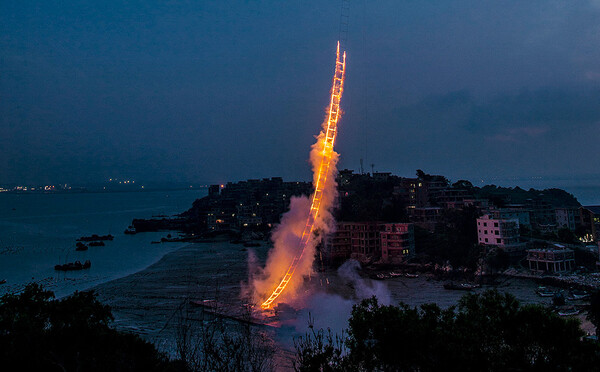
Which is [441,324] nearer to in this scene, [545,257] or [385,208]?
[545,257]

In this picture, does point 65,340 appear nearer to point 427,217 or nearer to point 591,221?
point 427,217

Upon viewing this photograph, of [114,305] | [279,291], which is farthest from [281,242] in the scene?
[114,305]

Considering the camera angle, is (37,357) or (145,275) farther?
(145,275)

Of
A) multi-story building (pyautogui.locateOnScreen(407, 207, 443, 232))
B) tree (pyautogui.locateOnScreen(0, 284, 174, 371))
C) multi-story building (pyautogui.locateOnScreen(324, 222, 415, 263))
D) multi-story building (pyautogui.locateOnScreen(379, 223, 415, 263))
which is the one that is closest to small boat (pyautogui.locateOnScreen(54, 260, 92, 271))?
multi-story building (pyautogui.locateOnScreen(324, 222, 415, 263))

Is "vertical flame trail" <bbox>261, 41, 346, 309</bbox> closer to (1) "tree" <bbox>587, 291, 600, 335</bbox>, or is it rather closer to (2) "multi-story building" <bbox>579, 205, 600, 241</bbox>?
(1) "tree" <bbox>587, 291, 600, 335</bbox>

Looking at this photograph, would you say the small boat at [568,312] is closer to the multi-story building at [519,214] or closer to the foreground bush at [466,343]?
the foreground bush at [466,343]

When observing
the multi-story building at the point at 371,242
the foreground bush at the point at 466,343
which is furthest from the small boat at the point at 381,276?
the foreground bush at the point at 466,343
